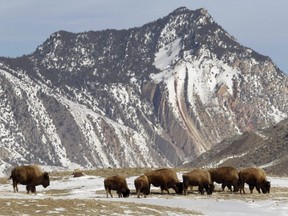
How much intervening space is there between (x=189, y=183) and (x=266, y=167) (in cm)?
13500

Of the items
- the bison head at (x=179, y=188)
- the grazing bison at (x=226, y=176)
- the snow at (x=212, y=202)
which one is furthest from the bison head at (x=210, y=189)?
the grazing bison at (x=226, y=176)

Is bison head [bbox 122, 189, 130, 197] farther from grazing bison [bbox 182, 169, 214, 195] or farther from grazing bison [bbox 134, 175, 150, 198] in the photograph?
grazing bison [bbox 182, 169, 214, 195]

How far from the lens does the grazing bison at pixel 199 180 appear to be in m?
54.5

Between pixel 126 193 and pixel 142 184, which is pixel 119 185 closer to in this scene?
pixel 126 193

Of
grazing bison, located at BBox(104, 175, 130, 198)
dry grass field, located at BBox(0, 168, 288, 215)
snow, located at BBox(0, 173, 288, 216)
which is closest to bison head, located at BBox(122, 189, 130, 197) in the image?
grazing bison, located at BBox(104, 175, 130, 198)

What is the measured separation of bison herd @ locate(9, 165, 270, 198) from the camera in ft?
174

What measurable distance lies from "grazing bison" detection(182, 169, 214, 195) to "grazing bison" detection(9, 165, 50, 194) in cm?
998

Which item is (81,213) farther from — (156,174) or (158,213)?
(156,174)

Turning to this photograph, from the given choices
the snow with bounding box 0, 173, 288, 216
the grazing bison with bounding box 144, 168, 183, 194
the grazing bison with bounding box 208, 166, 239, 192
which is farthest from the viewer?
the grazing bison with bounding box 208, 166, 239, 192

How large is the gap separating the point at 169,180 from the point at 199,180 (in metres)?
2.15

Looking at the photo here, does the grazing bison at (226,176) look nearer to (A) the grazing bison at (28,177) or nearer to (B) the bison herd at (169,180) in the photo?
(B) the bison herd at (169,180)

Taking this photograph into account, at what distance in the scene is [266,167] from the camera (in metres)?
187

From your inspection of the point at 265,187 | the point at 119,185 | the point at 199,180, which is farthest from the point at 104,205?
the point at 265,187

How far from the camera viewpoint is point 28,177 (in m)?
53.9
